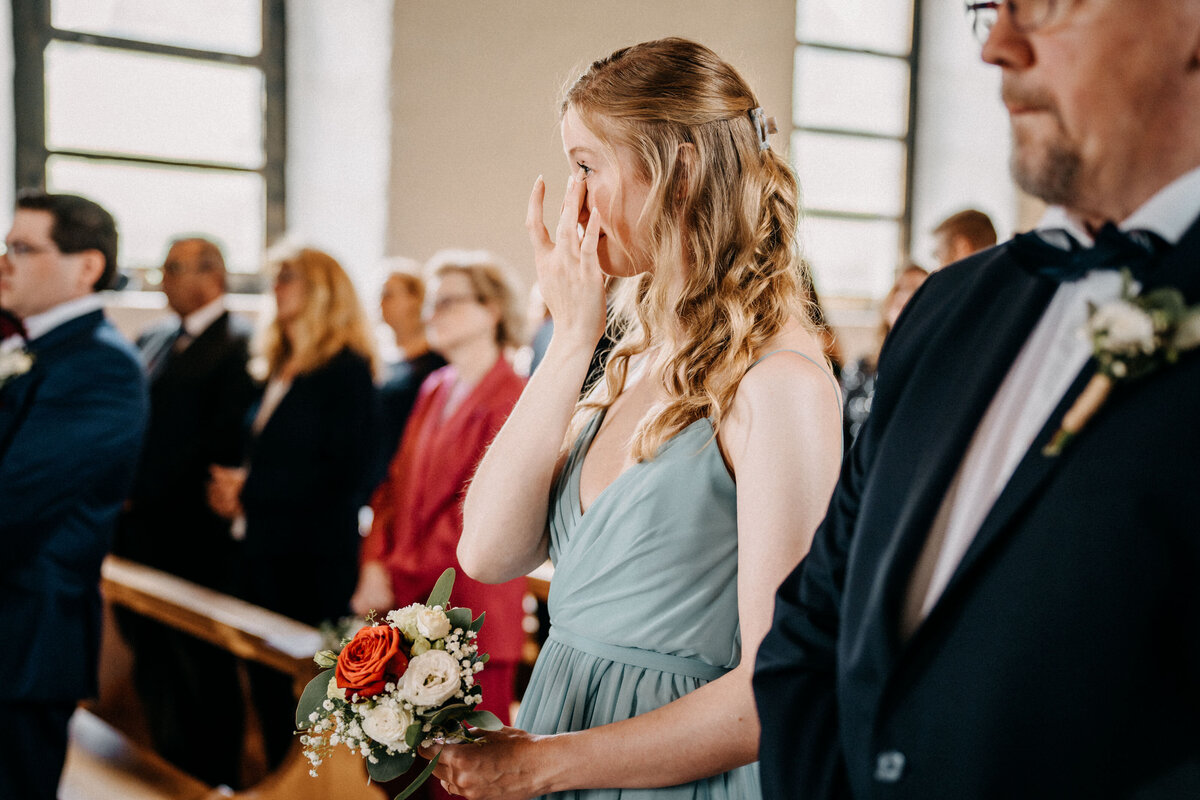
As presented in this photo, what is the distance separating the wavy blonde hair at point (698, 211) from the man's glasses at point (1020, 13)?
60 centimetres

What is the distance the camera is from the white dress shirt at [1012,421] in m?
0.91

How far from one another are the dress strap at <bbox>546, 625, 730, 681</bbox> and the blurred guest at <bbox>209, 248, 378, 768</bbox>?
2962 mm

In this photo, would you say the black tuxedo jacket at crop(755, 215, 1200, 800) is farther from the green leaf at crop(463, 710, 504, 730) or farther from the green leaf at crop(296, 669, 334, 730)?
the green leaf at crop(296, 669, 334, 730)

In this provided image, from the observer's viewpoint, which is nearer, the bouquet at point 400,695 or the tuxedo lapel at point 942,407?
the tuxedo lapel at point 942,407

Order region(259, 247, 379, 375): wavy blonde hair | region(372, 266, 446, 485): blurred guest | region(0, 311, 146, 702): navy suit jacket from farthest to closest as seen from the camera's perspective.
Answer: region(372, 266, 446, 485): blurred guest, region(259, 247, 379, 375): wavy blonde hair, region(0, 311, 146, 702): navy suit jacket

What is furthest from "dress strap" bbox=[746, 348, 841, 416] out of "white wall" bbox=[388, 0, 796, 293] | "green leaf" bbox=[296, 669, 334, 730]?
"white wall" bbox=[388, 0, 796, 293]

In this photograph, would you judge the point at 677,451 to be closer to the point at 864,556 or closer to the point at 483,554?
the point at 483,554

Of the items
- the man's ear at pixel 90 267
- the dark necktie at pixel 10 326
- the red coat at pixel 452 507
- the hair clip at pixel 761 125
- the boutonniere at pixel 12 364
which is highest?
the hair clip at pixel 761 125

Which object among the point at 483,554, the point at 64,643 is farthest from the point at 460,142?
the point at 483,554

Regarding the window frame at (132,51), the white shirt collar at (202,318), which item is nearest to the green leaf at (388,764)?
the white shirt collar at (202,318)

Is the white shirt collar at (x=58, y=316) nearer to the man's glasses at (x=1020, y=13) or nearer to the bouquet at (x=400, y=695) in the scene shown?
the bouquet at (x=400, y=695)

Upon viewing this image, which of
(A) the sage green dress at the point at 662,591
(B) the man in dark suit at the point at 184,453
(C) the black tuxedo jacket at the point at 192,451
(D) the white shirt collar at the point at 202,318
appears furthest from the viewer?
(D) the white shirt collar at the point at 202,318

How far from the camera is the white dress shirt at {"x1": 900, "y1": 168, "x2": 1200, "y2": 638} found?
0.91 metres

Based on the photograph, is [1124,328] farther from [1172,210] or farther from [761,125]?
[761,125]
